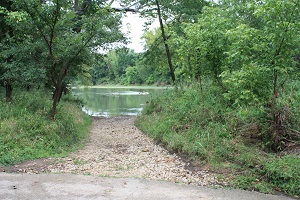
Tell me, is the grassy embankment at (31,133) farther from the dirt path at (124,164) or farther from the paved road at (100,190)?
the paved road at (100,190)

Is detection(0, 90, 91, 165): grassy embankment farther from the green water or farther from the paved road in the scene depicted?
the green water

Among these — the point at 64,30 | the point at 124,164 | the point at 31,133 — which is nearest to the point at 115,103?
the point at 64,30

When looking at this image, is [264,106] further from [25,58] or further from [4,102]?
[4,102]

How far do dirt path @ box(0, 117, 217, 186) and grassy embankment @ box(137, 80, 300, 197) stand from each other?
0.48m

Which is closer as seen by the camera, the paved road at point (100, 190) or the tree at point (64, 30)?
the paved road at point (100, 190)

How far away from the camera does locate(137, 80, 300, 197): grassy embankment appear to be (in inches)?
223

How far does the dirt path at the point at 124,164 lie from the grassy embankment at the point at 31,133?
0.44m

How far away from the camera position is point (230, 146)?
7.14 m

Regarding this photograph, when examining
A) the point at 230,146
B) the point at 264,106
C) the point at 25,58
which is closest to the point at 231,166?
the point at 230,146

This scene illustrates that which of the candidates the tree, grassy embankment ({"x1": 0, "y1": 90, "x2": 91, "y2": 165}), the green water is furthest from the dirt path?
the green water

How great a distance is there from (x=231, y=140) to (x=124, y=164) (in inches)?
113

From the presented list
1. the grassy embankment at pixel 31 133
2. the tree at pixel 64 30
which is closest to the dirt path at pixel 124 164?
the grassy embankment at pixel 31 133

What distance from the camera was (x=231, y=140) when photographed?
24.3 feet

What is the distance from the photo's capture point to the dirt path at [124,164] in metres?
6.30
